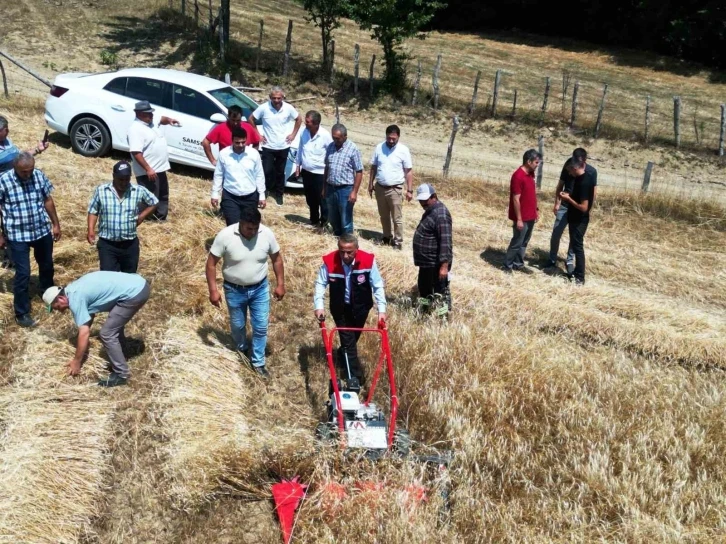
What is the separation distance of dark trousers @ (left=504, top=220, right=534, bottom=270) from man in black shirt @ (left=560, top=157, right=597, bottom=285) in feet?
1.80

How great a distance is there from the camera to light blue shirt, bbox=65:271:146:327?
18.4 ft


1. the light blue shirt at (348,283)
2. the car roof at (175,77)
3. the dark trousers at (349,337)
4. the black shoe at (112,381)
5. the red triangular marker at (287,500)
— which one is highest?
the car roof at (175,77)

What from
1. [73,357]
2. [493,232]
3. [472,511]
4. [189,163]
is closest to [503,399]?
[472,511]

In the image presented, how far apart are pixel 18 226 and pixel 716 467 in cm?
644

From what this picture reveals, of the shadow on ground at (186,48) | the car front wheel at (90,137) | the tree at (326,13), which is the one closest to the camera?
the car front wheel at (90,137)

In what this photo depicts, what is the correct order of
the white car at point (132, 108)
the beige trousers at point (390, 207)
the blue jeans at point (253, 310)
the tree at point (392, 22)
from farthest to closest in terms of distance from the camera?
the tree at point (392, 22) < the white car at point (132, 108) < the beige trousers at point (390, 207) < the blue jeans at point (253, 310)

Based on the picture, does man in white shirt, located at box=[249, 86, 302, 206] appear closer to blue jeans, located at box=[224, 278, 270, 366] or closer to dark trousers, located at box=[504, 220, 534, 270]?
dark trousers, located at box=[504, 220, 534, 270]

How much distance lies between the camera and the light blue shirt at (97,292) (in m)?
5.62

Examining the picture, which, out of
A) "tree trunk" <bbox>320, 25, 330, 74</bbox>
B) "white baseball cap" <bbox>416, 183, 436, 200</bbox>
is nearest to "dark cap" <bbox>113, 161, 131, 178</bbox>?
"white baseball cap" <bbox>416, 183, 436, 200</bbox>

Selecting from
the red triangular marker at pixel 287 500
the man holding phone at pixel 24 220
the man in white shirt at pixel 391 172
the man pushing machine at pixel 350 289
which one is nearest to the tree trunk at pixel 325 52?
A: the man in white shirt at pixel 391 172

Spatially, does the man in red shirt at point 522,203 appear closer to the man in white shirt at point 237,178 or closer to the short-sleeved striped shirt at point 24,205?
the man in white shirt at point 237,178

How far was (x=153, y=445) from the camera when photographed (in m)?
5.54

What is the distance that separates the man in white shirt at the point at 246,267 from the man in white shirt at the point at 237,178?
1805 mm

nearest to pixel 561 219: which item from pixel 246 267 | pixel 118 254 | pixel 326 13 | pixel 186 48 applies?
pixel 246 267
